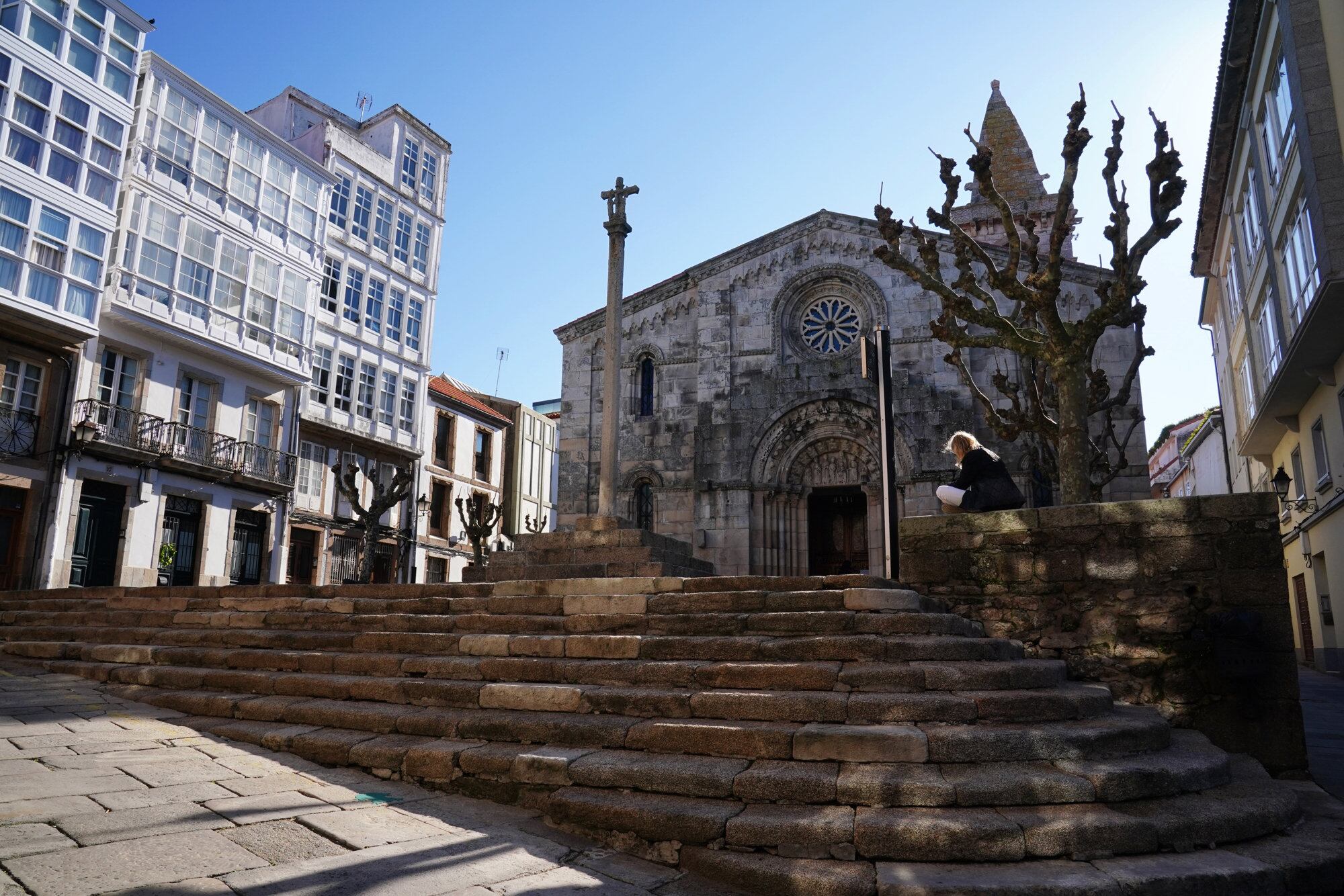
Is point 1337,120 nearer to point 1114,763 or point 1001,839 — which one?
point 1114,763

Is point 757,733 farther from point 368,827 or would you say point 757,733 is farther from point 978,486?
point 978,486

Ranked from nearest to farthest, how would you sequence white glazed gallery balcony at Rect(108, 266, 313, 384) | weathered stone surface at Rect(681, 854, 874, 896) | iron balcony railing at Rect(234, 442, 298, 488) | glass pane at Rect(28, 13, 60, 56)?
weathered stone surface at Rect(681, 854, 874, 896) < glass pane at Rect(28, 13, 60, 56) < white glazed gallery balcony at Rect(108, 266, 313, 384) < iron balcony railing at Rect(234, 442, 298, 488)

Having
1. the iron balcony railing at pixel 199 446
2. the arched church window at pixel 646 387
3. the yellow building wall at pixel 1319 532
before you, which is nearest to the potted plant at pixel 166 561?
the iron balcony railing at pixel 199 446

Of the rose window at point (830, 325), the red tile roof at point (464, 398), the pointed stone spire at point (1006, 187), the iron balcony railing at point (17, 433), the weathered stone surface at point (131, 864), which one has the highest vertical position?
Answer: the pointed stone spire at point (1006, 187)

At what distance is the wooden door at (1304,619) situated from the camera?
1966 cm

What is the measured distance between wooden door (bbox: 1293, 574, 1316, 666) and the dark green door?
26980 millimetres

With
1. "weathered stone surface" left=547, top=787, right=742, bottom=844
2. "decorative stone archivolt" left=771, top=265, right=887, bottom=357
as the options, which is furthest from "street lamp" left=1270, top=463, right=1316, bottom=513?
"weathered stone surface" left=547, top=787, right=742, bottom=844

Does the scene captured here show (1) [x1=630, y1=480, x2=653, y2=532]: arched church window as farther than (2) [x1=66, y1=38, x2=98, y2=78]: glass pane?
Yes

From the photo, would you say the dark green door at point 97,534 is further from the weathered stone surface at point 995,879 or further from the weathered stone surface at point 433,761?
the weathered stone surface at point 995,879

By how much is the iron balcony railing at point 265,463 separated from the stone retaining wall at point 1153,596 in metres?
20.6

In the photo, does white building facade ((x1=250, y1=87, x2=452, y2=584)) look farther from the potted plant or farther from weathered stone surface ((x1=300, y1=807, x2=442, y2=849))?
weathered stone surface ((x1=300, y1=807, x2=442, y2=849))

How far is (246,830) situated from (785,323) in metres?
18.4

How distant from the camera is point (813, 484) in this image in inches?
807

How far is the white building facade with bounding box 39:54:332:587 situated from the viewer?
2005cm
